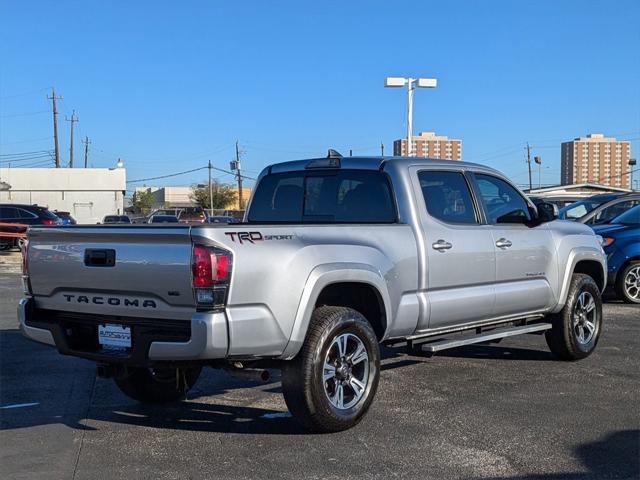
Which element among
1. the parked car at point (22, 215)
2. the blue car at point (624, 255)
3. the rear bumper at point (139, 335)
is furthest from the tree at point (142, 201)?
the rear bumper at point (139, 335)

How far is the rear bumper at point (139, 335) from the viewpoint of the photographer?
15.3 feet

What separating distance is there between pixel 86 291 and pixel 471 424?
9.51 feet

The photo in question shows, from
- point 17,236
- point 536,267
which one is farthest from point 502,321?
point 17,236

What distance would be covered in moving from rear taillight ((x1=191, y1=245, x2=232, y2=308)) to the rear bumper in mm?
99

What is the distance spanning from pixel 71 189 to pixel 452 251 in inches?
2505

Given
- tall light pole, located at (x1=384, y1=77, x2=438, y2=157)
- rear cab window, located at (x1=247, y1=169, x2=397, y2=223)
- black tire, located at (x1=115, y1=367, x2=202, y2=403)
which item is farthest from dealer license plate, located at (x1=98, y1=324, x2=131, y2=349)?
tall light pole, located at (x1=384, y1=77, x2=438, y2=157)

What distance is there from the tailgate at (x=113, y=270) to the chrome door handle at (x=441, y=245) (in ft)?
7.69

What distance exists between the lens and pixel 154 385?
6.25 metres

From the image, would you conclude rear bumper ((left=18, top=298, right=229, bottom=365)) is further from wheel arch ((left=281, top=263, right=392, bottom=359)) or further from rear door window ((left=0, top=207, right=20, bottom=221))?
rear door window ((left=0, top=207, right=20, bottom=221))

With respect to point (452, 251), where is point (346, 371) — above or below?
below

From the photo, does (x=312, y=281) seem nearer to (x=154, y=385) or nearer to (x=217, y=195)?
(x=154, y=385)

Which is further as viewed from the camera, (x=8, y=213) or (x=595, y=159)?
(x=595, y=159)

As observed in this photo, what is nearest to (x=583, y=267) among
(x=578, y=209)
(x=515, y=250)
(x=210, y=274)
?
(x=515, y=250)

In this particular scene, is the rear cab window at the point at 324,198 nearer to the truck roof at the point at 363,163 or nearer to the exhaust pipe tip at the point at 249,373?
the truck roof at the point at 363,163
